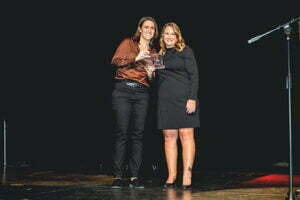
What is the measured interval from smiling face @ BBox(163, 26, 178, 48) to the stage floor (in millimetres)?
999

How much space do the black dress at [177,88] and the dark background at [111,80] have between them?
120 cm

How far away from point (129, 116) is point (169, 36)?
63 cm

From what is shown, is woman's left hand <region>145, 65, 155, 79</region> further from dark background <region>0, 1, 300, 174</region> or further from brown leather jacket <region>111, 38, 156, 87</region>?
dark background <region>0, 1, 300, 174</region>

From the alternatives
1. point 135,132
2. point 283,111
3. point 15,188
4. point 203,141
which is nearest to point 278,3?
point 283,111

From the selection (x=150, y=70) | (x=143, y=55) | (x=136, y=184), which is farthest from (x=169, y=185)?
(x=143, y=55)

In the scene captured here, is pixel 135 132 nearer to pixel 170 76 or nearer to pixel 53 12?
pixel 170 76

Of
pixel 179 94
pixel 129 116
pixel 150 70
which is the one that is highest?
pixel 150 70

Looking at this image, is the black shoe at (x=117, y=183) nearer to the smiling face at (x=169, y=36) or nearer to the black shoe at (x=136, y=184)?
the black shoe at (x=136, y=184)

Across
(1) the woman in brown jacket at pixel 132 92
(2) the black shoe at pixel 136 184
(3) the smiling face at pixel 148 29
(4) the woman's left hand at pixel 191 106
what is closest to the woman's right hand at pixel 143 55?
(1) the woman in brown jacket at pixel 132 92

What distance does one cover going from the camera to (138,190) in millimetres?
3773

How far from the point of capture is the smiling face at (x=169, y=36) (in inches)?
158

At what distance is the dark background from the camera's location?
204 inches

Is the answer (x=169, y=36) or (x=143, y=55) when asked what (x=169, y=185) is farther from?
(x=169, y=36)

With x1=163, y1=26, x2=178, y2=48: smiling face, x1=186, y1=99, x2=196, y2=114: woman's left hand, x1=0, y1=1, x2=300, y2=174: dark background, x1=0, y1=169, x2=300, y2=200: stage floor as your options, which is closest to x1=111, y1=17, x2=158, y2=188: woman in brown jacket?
x1=163, y1=26, x2=178, y2=48: smiling face
